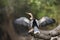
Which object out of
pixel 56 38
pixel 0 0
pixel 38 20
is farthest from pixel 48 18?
pixel 0 0

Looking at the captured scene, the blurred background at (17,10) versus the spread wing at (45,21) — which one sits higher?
the blurred background at (17,10)

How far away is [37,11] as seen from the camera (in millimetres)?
2459

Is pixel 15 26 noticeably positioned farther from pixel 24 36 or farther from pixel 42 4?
pixel 42 4

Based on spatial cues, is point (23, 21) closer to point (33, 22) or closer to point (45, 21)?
point (33, 22)

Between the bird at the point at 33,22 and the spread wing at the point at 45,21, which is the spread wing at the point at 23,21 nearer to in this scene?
the bird at the point at 33,22

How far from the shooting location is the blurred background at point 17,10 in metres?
2.46

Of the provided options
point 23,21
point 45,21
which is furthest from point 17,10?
point 45,21

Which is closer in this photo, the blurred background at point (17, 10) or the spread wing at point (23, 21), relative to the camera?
the spread wing at point (23, 21)

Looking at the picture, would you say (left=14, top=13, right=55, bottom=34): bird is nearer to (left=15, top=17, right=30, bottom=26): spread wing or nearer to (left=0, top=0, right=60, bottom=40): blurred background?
(left=15, top=17, right=30, bottom=26): spread wing

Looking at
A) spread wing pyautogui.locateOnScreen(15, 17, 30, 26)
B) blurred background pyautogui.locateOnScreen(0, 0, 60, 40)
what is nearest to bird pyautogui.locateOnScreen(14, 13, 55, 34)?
spread wing pyautogui.locateOnScreen(15, 17, 30, 26)

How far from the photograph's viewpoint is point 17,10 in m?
2.46

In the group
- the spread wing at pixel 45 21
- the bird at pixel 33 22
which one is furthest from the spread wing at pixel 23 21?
the spread wing at pixel 45 21

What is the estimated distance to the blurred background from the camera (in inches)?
96.8

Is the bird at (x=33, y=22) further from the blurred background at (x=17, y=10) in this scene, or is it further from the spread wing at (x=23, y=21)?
the blurred background at (x=17, y=10)
